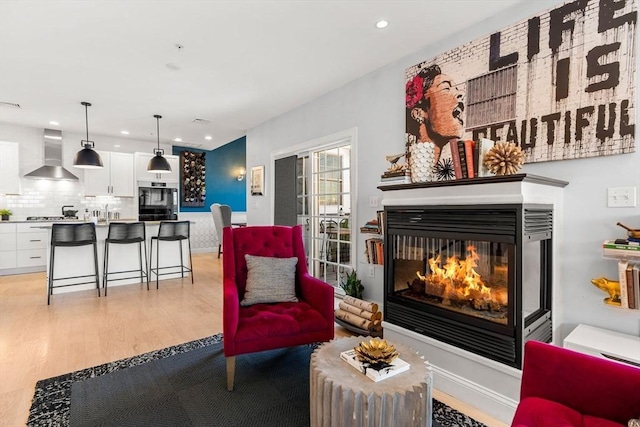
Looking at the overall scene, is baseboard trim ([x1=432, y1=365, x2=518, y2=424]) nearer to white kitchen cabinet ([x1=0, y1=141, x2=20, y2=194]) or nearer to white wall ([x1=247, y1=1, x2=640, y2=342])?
white wall ([x1=247, y1=1, x2=640, y2=342])

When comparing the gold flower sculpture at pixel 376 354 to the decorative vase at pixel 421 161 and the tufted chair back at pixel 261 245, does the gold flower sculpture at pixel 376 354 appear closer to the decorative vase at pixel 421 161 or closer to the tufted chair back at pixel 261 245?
the tufted chair back at pixel 261 245

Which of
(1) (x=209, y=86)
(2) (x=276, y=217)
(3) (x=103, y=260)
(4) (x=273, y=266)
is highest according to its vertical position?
(1) (x=209, y=86)

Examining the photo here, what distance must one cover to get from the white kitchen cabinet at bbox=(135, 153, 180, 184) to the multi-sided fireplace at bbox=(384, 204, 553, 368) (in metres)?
6.27

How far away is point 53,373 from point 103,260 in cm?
273

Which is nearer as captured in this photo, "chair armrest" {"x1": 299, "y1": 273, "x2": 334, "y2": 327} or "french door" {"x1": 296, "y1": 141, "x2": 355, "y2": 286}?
"chair armrest" {"x1": 299, "y1": 273, "x2": 334, "y2": 327}

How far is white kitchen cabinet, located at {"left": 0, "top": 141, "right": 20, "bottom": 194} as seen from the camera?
565cm

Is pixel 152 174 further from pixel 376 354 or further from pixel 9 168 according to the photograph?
pixel 376 354

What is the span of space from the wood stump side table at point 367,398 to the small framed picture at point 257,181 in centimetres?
418

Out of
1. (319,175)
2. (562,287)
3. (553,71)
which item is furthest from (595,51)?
(319,175)

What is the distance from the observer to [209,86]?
3.87 meters

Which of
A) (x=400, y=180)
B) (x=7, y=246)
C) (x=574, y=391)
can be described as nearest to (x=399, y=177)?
(x=400, y=180)

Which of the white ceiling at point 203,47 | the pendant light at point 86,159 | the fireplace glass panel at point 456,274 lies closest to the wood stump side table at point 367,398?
the fireplace glass panel at point 456,274

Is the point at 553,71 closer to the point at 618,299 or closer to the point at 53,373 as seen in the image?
the point at 618,299

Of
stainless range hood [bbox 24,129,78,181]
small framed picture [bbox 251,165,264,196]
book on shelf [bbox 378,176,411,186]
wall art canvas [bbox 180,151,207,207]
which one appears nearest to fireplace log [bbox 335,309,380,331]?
book on shelf [bbox 378,176,411,186]
